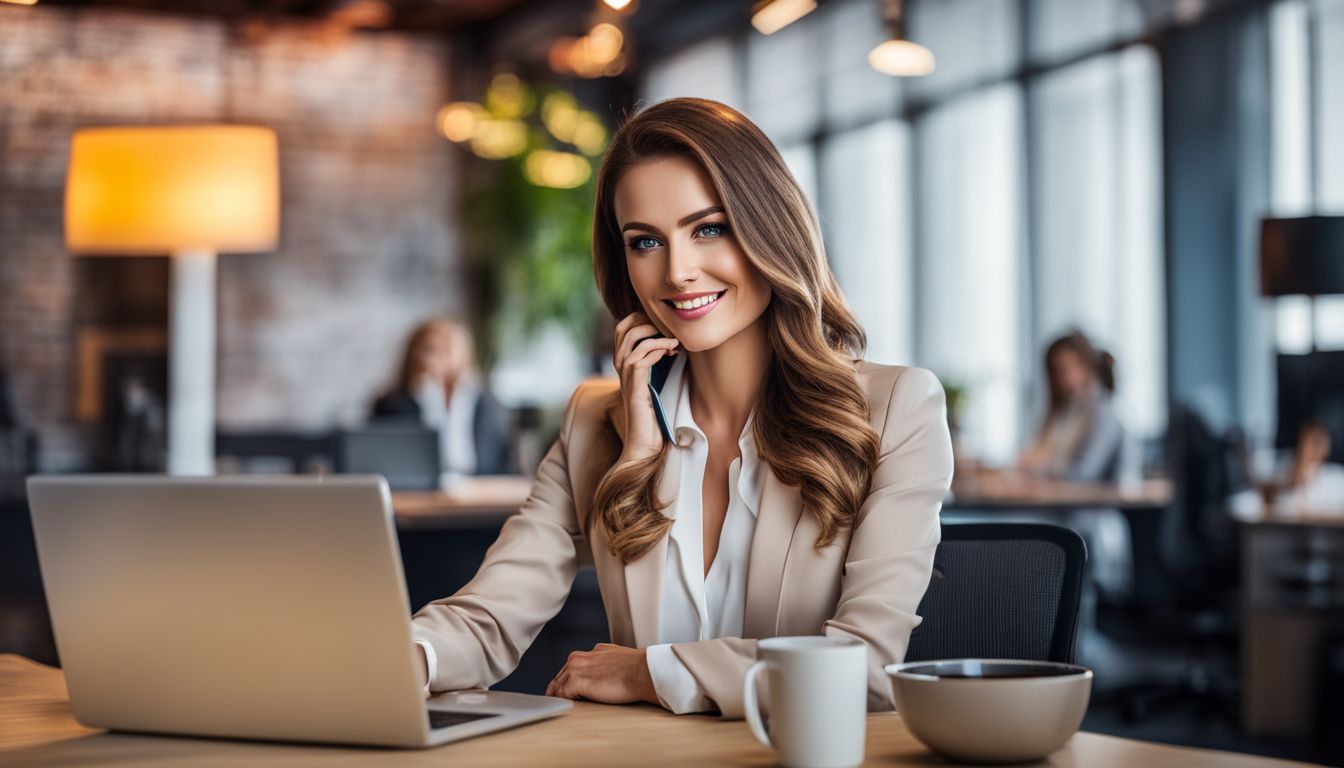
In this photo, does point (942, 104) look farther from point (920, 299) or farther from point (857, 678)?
point (857, 678)

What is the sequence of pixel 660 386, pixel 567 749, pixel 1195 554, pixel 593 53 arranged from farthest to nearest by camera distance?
pixel 593 53 → pixel 1195 554 → pixel 660 386 → pixel 567 749

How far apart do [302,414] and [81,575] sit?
33.3 ft

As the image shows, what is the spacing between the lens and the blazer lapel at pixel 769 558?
1748mm

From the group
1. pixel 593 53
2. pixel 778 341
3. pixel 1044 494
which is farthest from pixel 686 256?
pixel 593 53

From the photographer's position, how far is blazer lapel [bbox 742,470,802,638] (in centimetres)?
175

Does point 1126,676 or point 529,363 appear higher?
point 529,363

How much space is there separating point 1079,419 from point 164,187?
3.93 metres

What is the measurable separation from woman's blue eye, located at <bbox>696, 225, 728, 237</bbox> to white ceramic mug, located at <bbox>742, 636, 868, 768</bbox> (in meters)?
0.77

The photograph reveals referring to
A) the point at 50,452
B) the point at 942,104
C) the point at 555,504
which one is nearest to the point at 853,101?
the point at 942,104

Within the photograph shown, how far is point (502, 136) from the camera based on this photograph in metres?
10.4

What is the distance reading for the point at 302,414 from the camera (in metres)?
11.1

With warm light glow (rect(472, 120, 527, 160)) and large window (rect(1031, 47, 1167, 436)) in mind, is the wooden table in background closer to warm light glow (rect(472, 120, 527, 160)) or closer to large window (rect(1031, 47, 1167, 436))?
large window (rect(1031, 47, 1167, 436))

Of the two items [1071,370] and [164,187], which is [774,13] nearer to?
[1071,370]

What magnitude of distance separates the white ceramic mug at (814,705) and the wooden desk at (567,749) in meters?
0.05
